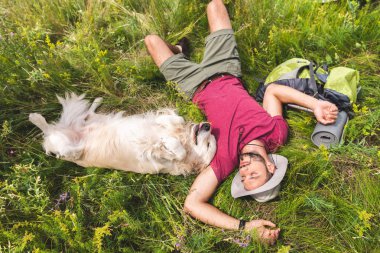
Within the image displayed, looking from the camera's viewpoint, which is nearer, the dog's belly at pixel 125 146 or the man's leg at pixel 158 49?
the dog's belly at pixel 125 146

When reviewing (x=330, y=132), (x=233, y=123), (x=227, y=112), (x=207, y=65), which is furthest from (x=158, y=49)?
(x=330, y=132)

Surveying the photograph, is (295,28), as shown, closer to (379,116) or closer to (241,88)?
(241,88)

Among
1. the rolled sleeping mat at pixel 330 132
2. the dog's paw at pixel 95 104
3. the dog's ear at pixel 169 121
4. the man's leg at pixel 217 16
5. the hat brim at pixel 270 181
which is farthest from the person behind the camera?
the man's leg at pixel 217 16

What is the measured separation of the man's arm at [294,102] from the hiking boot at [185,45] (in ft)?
3.21

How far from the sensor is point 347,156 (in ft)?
8.73

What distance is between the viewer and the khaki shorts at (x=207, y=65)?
3.18 metres

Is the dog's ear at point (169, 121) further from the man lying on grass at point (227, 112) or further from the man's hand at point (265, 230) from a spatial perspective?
the man's hand at point (265, 230)

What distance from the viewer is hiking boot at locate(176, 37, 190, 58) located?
11.5 feet

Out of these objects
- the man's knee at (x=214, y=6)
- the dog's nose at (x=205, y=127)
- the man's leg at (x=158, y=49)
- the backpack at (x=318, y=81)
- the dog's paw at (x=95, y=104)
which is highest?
the man's knee at (x=214, y=6)

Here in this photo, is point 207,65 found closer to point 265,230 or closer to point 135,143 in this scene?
point 135,143

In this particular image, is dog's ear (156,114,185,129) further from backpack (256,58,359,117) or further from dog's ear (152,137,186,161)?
backpack (256,58,359,117)

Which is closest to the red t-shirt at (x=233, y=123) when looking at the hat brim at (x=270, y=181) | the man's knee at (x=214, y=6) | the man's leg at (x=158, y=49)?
the hat brim at (x=270, y=181)

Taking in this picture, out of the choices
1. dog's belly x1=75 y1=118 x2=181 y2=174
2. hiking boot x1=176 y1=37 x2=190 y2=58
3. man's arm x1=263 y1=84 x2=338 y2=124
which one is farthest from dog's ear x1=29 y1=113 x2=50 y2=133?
man's arm x1=263 y1=84 x2=338 y2=124

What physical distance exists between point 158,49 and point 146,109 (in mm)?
604
